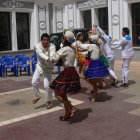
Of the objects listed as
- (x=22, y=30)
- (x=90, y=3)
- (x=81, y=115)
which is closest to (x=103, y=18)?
(x=90, y=3)

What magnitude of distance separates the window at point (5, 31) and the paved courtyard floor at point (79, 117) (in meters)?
9.31

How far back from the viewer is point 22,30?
17.2 m

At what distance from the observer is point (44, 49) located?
5684 mm

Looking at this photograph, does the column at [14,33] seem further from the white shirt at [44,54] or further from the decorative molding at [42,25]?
the white shirt at [44,54]

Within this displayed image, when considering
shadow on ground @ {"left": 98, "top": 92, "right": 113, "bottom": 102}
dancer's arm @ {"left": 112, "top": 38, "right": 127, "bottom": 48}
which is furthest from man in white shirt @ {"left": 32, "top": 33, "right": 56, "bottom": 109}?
A: dancer's arm @ {"left": 112, "top": 38, "right": 127, "bottom": 48}

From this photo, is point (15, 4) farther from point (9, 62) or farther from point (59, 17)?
point (9, 62)

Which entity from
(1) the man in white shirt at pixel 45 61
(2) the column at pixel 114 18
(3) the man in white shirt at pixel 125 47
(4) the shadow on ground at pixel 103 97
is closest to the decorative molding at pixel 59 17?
(2) the column at pixel 114 18

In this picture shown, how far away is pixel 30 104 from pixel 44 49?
149 cm

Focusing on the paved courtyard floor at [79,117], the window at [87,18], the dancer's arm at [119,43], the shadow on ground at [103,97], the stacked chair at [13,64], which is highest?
the window at [87,18]

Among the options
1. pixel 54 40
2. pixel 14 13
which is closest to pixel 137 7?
pixel 54 40

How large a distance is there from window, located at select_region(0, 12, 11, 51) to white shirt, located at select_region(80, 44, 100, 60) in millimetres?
11325

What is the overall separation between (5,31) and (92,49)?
37.8 feet

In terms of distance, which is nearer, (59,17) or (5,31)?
(5,31)

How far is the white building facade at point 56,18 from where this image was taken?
14844mm
